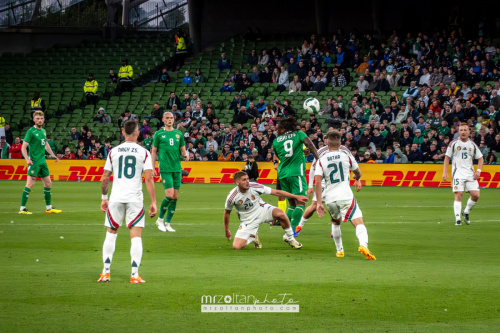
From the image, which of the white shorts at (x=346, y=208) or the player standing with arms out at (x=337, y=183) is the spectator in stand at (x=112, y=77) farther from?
the white shorts at (x=346, y=208)

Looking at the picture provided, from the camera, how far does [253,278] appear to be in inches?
365

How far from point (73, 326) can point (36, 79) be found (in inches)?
1511

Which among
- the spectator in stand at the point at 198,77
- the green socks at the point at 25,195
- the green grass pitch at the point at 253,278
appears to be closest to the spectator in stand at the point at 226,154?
the spectator in stand at the point at 198,77

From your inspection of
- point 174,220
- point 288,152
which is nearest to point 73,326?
point 288,152

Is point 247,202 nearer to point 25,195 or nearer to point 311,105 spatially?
point 25,195

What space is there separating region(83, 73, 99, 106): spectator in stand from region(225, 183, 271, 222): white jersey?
29.5m

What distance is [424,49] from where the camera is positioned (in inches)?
1427

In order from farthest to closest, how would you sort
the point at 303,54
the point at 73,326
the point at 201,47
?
1. the point at 201,47
2. the point at 303,54
3. the point at 73,326

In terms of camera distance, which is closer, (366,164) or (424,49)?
(366,164)

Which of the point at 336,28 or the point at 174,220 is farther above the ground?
the point at 336,28

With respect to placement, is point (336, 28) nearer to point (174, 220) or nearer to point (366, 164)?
point (366, 164)

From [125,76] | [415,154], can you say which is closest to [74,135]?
[125,76]

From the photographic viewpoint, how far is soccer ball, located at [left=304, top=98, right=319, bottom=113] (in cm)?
3353

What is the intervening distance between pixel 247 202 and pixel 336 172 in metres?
1.74
